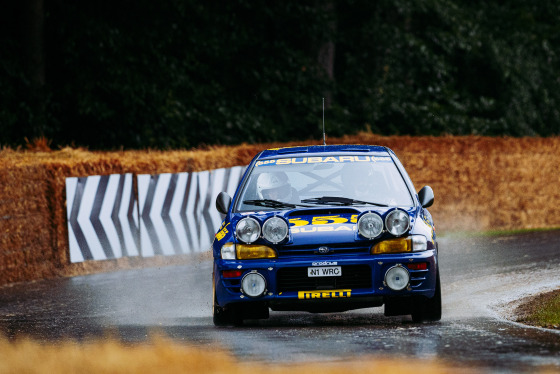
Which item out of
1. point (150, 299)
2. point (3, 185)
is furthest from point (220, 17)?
point (150, 299)

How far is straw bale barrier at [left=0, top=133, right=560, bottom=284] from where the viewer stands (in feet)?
58.0

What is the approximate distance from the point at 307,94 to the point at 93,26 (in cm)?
801

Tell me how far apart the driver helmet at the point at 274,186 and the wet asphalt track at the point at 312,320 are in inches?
47.3

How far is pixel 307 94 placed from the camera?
119ft

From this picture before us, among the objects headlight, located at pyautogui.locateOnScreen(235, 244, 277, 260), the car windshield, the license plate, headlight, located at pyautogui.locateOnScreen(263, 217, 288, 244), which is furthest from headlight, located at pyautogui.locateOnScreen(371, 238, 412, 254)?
headlight, located at pyautogui.locateOnScreen(235, 244, 277, 260)

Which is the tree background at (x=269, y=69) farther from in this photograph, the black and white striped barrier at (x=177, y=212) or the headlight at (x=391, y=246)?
the headlight at (x=391, y=246)

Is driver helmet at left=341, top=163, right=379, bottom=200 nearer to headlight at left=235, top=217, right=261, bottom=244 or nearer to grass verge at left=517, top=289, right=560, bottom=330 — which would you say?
headlight at left=235, top=217, right=261, bottom=244

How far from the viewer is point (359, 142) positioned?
84.4 feet

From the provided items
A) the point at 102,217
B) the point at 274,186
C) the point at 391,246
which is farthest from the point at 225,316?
the point at 102,217

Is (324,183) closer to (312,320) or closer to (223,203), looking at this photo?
(223,203)

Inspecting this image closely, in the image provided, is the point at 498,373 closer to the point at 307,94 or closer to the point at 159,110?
the point at 159,110

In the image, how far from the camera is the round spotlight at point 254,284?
10781 millimetres

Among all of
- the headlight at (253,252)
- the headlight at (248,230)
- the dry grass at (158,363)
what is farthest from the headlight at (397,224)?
the dry grass at (158,363)

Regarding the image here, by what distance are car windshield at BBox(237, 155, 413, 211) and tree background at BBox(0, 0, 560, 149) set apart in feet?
49.2
